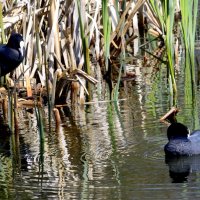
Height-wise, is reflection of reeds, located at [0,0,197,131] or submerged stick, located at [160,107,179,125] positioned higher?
reflection of reeds, located at [0,0,197,131]

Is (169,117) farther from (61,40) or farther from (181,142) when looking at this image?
(61,40)

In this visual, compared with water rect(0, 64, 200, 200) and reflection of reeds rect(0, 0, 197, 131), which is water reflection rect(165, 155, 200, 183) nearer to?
water rect(0, 64, 200, 200)

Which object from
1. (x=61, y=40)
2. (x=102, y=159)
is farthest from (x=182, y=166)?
(x=61, y=40)

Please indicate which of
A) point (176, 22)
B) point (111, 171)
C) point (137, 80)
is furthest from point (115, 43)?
point (111, 171)

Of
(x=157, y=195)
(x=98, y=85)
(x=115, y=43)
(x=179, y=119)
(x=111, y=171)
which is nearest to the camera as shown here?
(x=157, y=195)

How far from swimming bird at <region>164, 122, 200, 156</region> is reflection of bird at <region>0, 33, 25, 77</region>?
299 cm

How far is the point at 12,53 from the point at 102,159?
318 centimetres

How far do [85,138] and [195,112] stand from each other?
1.27 meters

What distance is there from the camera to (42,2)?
947cm

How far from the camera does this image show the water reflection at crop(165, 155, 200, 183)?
5.70 metres

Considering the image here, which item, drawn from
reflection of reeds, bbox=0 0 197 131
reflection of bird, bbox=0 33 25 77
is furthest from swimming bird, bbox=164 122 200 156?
reflection of bird, bbox=0 33 25 77

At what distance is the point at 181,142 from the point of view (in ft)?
20.8

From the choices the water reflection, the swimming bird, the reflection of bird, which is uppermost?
the reflection of bird

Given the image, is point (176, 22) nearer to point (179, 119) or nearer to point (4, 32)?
point (4, 32)
